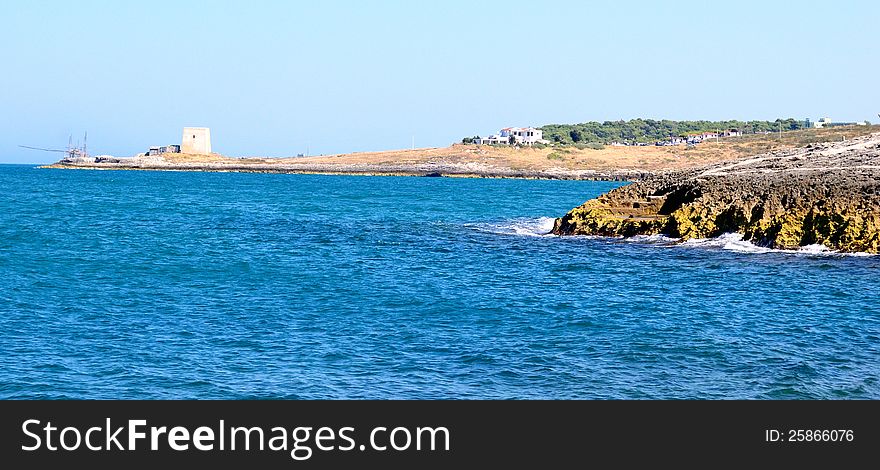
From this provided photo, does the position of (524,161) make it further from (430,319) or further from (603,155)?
(430,319)

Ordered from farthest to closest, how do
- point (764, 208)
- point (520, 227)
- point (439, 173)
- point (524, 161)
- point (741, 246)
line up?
1. point (524, 161)
2. point (439, 173)
3. point (520, 227)
4. point (764, 208)
5. point (741, 246)

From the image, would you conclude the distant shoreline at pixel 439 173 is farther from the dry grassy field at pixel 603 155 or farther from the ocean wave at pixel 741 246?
the ocean wave at pixel 741 246

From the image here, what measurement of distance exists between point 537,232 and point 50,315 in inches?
1135

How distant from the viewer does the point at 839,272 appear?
2858 centimetres

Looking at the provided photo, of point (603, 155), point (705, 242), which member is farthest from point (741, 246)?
point (603, 155)

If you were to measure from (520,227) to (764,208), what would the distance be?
591 inches

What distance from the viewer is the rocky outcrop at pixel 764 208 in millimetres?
35375

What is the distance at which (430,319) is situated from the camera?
70.6 ft

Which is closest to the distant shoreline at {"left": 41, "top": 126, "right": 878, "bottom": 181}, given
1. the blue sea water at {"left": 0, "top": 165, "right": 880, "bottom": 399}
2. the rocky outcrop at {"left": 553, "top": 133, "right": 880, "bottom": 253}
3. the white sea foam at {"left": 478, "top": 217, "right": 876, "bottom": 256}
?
the rocky outcrop at {"left": 553, "top": 133, "right": 880, "bottom": 253}

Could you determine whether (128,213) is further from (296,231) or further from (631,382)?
(631,382)

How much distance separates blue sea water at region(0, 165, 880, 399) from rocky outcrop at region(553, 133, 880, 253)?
75.2 inches

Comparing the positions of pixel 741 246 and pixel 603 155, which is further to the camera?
pixel 603 155

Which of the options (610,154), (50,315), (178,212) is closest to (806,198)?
(50,315)

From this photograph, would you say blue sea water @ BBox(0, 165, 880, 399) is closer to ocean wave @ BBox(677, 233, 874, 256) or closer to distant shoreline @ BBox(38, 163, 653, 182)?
ocean wave @ BBox(677, 233, 874, 256)
